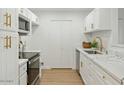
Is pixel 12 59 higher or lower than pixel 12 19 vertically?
lower

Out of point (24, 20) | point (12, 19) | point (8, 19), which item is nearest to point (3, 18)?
point (8, 19)

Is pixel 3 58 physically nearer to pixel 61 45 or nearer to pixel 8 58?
pixel 8 58

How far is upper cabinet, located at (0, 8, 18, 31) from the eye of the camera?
6.18 ft

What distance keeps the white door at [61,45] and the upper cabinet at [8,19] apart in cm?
456

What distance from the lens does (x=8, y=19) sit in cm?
203

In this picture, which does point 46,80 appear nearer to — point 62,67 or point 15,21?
point 62,67

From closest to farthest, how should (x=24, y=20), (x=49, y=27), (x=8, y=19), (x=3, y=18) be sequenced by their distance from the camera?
(x=3, y=18) → (x=8, y=19) → (x=24, y=20) → (x=49, y=27)

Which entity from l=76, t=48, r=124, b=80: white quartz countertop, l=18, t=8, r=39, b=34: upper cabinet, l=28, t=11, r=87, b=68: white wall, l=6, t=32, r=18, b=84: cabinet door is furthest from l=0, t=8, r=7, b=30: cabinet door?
l=28, t=11, r=87, b=68: white wall

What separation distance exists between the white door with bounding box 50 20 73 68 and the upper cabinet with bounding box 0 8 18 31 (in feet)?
15.0

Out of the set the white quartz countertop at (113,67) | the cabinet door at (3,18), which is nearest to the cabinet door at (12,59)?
the cabinet door at (3,18)

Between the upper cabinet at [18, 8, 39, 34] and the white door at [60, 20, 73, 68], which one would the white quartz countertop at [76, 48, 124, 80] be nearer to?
the upper cabinet at [18, 8, 39, 34]

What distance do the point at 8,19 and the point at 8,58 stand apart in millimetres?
480
